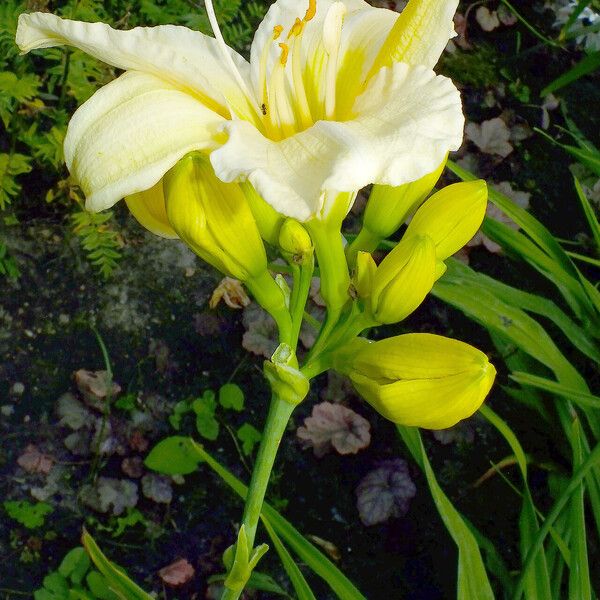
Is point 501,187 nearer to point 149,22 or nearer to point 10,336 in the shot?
point 149,22

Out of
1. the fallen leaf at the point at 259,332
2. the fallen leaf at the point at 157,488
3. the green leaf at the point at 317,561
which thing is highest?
the green leaf at the point at 317,561

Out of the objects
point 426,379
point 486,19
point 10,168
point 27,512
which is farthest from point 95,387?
point 486,19

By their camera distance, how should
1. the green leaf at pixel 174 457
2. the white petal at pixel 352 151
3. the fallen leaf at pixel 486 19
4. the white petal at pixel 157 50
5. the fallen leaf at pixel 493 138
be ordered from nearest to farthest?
the white petal at pixel 352 151, the white petal at pixel 157 50, the green leaf at pixel 174 457, the fallen leaf at pixel 493 138, the fallen leaf at pixel 486 19

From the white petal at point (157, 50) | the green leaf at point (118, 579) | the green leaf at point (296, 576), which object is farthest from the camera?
the green leaf at point (296, 576)

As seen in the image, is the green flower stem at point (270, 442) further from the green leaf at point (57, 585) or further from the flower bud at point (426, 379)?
the green leaf at point (57, 585)

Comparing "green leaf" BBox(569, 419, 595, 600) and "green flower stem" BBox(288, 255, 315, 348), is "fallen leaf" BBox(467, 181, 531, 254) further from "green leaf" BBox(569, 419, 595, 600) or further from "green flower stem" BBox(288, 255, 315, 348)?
"green flower stem" BBox(288, 255, 315, 348)

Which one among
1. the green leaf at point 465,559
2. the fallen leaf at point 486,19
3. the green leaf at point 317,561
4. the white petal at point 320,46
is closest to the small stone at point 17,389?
the green leaf at point 317,561

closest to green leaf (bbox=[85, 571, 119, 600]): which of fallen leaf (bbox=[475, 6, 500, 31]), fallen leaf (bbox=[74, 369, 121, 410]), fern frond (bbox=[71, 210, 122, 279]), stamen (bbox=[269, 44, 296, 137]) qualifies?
fallen leaf (bbox=[74, 369, 121, 410])
